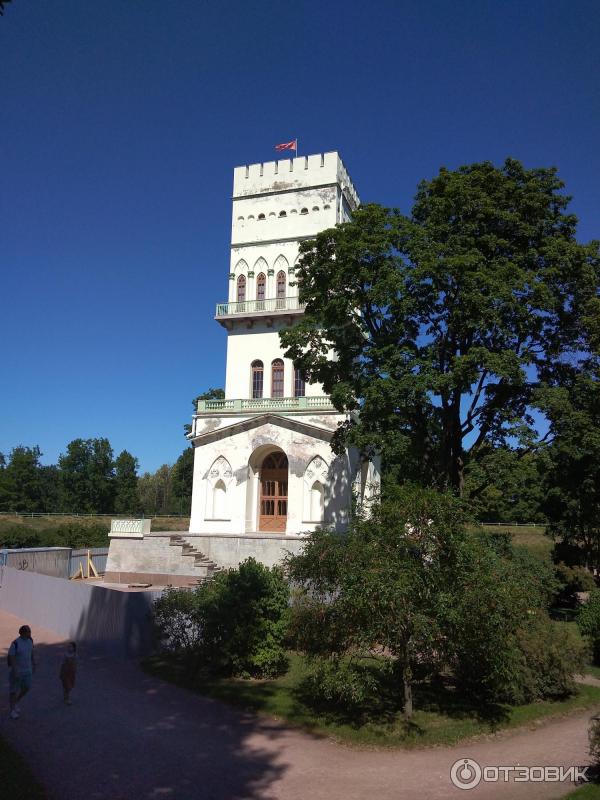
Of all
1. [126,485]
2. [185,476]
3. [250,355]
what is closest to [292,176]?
[250,355]

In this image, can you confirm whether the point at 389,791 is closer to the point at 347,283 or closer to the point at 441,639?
the point at 441,639

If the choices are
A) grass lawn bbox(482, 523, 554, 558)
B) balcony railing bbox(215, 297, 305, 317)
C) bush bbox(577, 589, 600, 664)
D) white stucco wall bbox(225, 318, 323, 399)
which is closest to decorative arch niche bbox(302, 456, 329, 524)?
white stucco wall bbox(225, 318, 323, 399)

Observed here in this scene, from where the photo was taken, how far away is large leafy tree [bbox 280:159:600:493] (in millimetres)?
18953

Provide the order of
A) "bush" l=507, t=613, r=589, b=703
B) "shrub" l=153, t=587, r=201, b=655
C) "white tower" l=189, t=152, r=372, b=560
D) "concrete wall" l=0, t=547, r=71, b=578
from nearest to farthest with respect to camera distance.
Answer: "bush" l=507, t=613, r=589, b=703, "shrub" l=153, t=587, r=201, b=655, "concrete wall" l=0, t=547, r=71, b=578, "white tower" l=189, t=152, r=372, b=560

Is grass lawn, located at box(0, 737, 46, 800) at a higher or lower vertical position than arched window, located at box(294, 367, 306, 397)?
lower

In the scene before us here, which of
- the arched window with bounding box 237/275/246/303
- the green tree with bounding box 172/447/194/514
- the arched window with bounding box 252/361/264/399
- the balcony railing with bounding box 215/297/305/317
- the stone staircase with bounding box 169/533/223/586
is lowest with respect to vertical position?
the stone staircase with bounding box 169/533/223/586

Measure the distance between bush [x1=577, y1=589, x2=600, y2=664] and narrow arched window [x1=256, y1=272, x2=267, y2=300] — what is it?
73.6 ft

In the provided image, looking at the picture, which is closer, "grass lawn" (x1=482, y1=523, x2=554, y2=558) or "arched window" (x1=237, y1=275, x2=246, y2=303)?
"arched window" (x1=237, y1=275, x2=246, y2=303)

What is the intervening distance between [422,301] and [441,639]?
12.3 metres

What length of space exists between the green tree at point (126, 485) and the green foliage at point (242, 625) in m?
69.8

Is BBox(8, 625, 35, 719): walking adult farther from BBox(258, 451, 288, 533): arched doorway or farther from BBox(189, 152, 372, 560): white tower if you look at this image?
BBox(258, 451, 288, 533): arched doorway

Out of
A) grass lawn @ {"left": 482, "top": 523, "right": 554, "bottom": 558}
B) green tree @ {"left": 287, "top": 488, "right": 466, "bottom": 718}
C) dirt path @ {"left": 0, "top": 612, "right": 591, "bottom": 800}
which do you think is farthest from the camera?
grass lawn @ {"left": 482, "top": 523, "right": 554, "bottom": 558}

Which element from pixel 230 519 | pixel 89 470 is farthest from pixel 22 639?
pixel 89 470

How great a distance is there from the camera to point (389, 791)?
8258 millimetres
